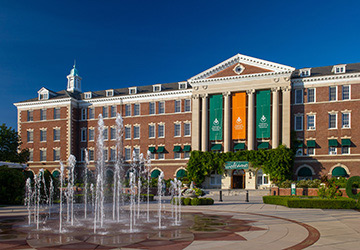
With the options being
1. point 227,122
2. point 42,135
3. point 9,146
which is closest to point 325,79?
point 227,122

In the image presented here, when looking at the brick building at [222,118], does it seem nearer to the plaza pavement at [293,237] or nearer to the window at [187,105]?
the window at [187,105]

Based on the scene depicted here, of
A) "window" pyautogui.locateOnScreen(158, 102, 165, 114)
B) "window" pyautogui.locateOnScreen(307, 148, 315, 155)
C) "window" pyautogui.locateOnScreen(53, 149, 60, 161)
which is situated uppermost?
"window" pyautogui.locateOnScreen(158, 102, 165, 114)

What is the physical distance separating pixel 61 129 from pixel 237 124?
31.0 m

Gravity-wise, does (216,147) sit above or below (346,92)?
below

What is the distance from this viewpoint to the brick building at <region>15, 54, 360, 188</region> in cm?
4825

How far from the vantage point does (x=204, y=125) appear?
176 feet

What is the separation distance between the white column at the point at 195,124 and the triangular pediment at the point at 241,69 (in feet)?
11.0

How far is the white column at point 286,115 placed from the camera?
48.9 meters

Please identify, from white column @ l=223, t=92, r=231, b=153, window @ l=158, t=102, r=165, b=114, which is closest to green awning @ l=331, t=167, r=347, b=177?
white column @ l=223, t=92, r=231, b=153

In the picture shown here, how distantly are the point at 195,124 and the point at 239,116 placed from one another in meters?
6.74

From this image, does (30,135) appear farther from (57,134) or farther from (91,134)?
(91,134)

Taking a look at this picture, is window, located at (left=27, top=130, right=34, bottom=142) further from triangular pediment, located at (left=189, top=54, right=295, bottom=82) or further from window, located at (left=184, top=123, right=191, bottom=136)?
triangular pediment, located at (left=189, top=54, right=295, bottom=82)

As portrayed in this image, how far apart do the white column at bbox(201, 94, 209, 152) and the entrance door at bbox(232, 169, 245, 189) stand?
5.63 m

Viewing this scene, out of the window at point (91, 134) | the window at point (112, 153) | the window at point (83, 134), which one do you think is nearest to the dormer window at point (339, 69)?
the window at point (112, 153)
